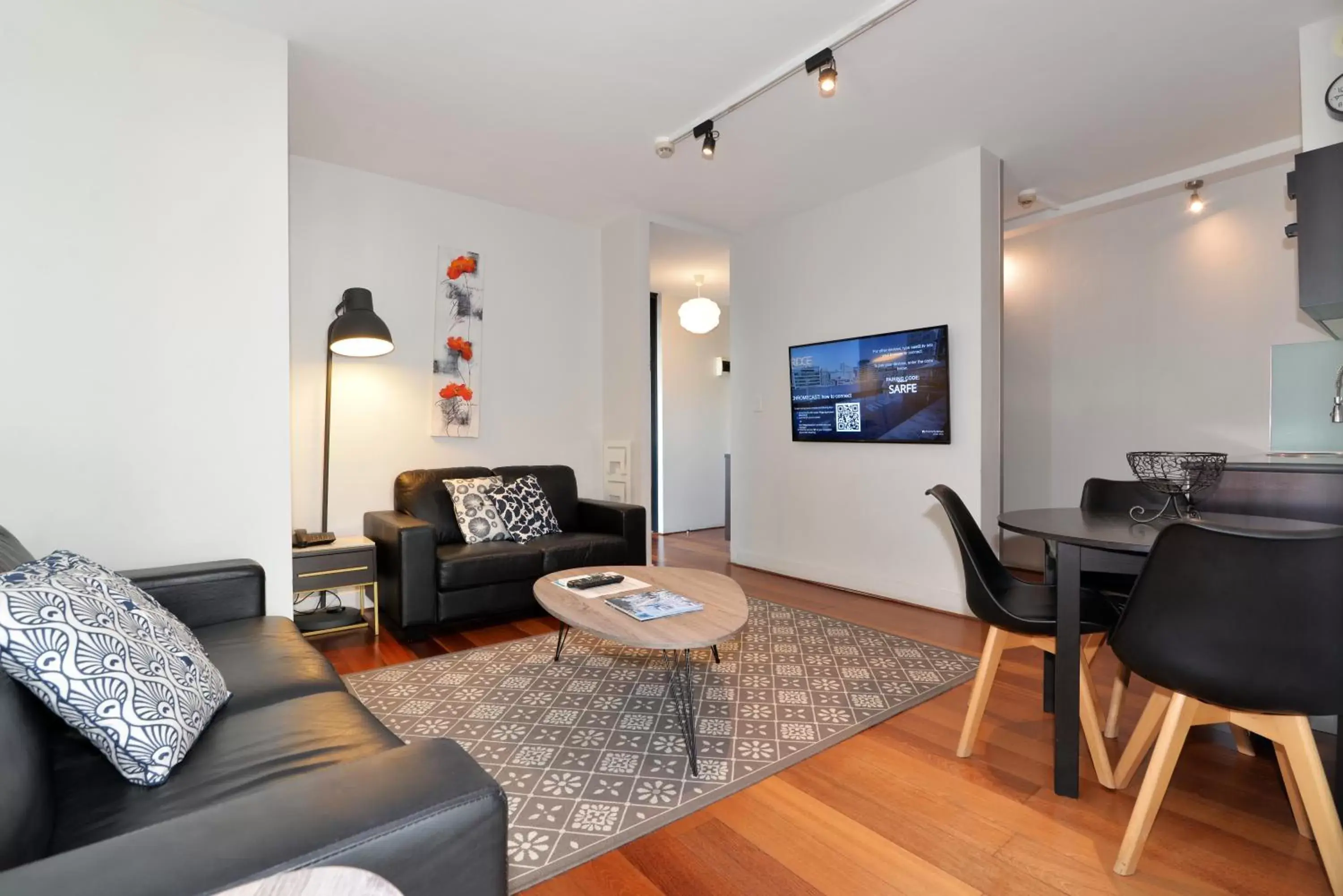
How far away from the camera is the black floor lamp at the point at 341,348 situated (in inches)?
126

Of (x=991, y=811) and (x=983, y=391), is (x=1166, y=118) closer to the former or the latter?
(x=983, y=391)

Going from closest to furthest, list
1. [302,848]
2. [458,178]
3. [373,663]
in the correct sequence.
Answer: [302,848] < [373,663] < [458,178]

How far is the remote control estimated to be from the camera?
2520mm

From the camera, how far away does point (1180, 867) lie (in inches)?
58.1

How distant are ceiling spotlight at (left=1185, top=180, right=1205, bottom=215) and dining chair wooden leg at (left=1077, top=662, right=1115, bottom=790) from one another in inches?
136

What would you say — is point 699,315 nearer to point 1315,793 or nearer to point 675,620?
point 675,620

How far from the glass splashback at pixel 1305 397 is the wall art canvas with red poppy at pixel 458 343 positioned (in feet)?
15.8

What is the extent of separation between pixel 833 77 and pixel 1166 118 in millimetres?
1949

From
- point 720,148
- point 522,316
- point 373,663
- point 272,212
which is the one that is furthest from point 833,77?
point 373,663

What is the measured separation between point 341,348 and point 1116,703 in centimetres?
387

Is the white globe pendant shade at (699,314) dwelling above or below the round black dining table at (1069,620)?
above

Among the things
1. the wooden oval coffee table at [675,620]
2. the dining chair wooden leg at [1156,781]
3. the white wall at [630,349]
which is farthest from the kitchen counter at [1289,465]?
the white wall at [630,349]

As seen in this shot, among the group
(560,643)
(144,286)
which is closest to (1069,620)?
(560,643)

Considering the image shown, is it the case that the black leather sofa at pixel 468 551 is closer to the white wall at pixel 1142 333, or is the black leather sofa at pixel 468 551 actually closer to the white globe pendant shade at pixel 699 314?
the white globe pendant shade at pixel 699 314
